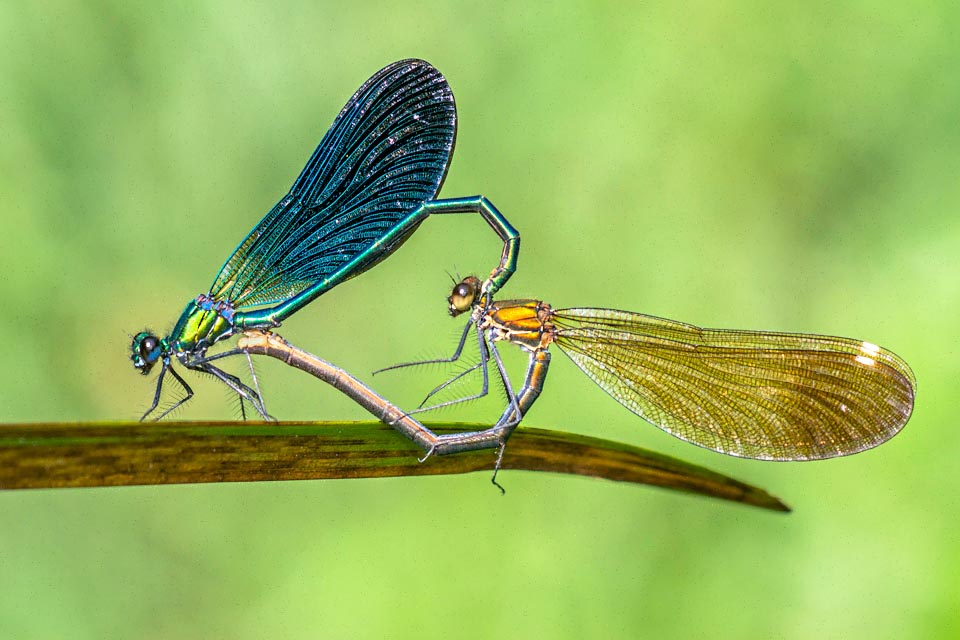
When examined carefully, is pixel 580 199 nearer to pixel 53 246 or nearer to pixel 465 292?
pixel 465 292

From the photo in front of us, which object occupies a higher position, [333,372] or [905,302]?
[905,302]

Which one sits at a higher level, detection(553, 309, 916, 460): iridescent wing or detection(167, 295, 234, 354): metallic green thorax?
detection(553, 309, 916, 460): iridescent wing

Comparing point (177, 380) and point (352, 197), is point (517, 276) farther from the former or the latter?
point (177, 380)

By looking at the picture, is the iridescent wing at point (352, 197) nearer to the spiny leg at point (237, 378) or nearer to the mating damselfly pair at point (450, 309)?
the mating damselfly pair at point (450, 309)

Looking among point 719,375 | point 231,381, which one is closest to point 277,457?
point 231,381

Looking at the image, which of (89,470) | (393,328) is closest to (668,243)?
(393,328)

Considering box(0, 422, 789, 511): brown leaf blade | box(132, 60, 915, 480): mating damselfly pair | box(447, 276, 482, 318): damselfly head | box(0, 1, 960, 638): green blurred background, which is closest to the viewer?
box(0, 422, 789, 511): brown leaf blade

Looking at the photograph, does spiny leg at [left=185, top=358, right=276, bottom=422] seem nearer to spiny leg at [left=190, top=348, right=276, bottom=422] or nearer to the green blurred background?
spiny leg at [left=190, top=348, right=276, bottom=422]

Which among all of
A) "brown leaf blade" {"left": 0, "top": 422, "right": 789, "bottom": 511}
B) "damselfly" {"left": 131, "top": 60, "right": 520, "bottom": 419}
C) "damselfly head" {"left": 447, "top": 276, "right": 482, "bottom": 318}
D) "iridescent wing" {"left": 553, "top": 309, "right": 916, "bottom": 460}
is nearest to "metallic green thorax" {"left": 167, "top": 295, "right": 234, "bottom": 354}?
"damselfly" {"left": 131, "top": 60, "right": 520, "bottom": 419}
